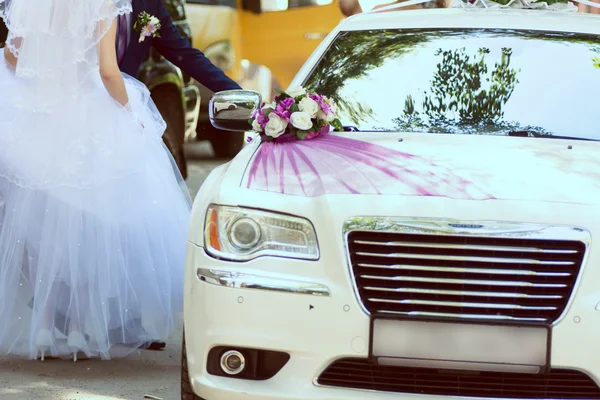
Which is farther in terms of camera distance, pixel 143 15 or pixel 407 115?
pixel 143 15

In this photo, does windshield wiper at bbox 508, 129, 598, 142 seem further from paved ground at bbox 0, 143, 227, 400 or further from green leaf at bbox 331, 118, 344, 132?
→ paved ground at bbox 0, 143, 227, 400

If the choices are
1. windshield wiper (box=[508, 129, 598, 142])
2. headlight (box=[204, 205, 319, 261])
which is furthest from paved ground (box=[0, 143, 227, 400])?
windshield wiper (box=[508, 129, 598, 142])

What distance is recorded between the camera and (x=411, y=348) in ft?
13.0

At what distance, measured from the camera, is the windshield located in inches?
203

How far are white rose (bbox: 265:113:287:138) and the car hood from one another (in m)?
0.08

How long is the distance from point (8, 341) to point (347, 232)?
230 cm

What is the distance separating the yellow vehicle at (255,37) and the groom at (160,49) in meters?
7.31

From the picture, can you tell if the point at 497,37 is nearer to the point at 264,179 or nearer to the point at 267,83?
the point at 264,179

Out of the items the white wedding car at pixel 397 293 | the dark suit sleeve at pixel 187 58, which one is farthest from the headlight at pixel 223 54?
the white wedding car at pixel 397 293

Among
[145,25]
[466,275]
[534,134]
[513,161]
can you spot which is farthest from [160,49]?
[466,275]

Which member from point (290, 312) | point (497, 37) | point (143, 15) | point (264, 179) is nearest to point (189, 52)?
point (143, 15)

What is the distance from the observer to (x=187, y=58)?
21.6ft

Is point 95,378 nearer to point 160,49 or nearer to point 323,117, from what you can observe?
point 323,117

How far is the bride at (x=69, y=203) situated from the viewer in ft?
18.7
